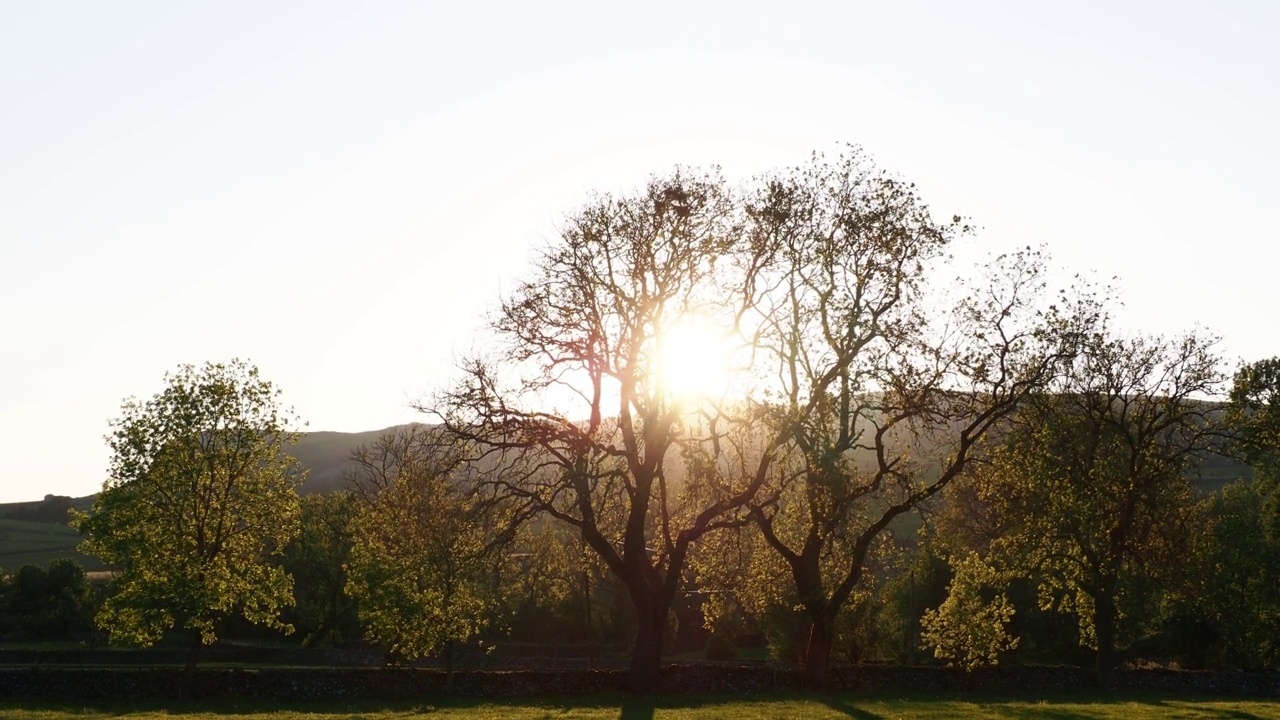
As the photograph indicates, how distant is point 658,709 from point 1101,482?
906 inches

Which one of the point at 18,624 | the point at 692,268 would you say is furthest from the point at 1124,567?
the point at 18,624

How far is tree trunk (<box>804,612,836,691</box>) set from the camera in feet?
145

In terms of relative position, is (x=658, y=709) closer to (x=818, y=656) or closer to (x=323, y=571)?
(x=818, y=656)

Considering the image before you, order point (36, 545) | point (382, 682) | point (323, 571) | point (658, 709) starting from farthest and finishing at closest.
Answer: point (36, 545)
point (323, 571)
point (382, 682)
point (658, 709)

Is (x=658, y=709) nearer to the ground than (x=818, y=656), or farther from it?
nearer to the ground

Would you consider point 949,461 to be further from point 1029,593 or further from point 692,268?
point 1029,593

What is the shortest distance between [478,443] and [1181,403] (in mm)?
32988

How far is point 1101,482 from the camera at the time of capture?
48.0 m

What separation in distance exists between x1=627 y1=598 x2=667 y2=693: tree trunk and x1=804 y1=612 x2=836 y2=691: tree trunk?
6464 mm

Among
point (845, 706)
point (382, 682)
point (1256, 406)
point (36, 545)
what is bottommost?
point (382, 682)

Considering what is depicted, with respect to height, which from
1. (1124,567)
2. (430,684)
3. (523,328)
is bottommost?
(430,684)

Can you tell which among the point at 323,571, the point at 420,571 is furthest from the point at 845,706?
the point at 323,571

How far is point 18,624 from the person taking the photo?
8838 centimetres

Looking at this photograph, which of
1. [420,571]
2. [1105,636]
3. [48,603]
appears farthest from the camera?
[48,603]
